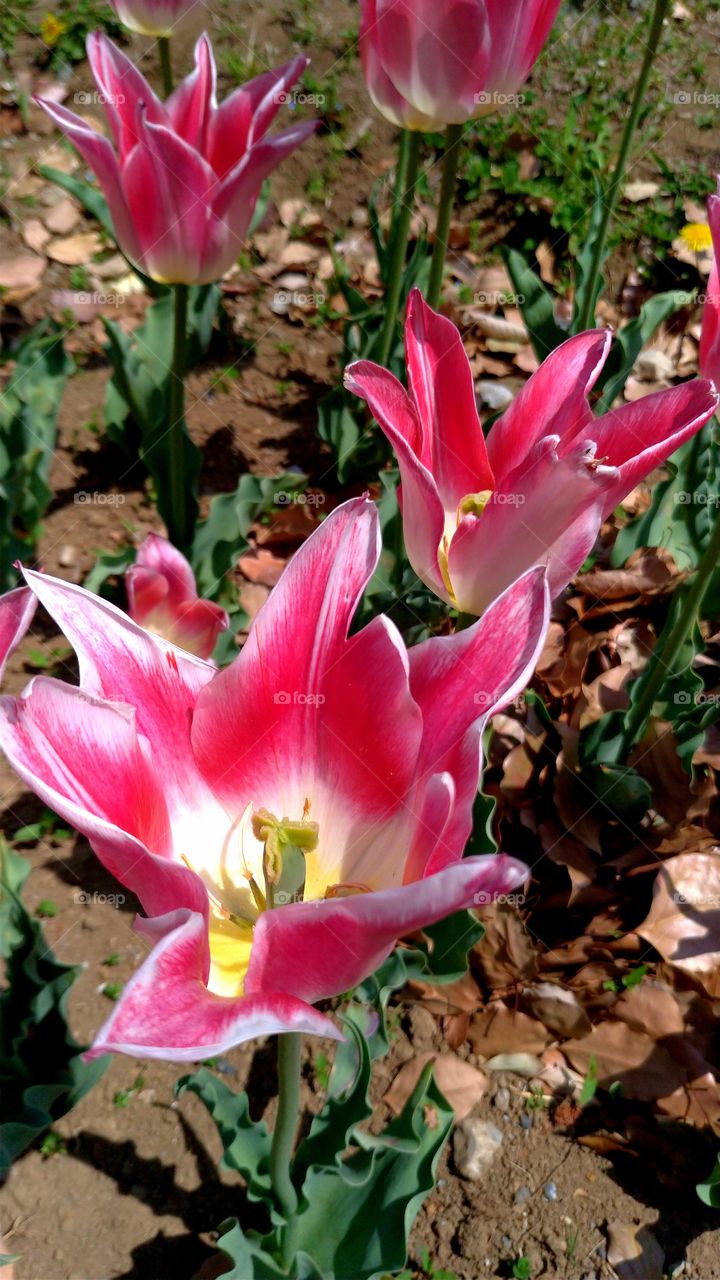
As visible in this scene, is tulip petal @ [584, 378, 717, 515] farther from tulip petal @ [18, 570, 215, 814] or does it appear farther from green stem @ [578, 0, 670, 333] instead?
green stem @ [578, 0, 670, 333]

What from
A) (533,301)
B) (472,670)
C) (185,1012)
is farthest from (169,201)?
(185,1012)

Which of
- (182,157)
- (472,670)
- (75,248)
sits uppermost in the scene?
(182,157)

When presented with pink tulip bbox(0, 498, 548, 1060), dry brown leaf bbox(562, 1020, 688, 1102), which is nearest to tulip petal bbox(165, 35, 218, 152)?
pink tulip bbox(0, 498, 548, 1060)

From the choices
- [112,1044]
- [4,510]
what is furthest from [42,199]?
[112,1044]

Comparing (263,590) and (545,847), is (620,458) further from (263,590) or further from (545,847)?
(263,590)

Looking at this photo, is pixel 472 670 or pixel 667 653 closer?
pixel 472 670

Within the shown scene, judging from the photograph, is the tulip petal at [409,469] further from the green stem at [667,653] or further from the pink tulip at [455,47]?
the pink tulip at [455,47]

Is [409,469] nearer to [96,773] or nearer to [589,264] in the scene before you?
[96,773]
